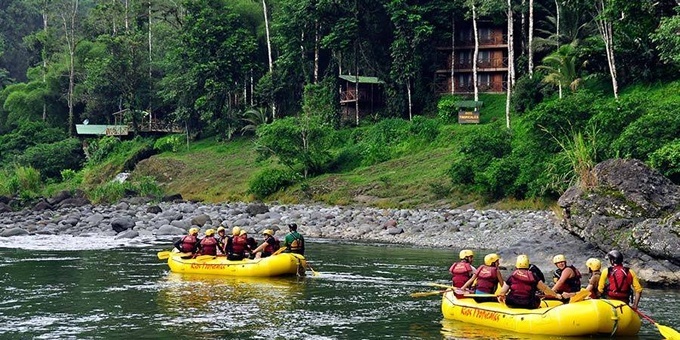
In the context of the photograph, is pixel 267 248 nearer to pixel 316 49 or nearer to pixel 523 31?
pixel 523 31

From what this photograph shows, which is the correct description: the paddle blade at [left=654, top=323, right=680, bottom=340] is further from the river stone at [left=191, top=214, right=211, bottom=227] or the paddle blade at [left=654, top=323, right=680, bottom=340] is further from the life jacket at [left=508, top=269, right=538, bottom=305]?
the river stone at [left=191, top=214, right=211, bottom=227]

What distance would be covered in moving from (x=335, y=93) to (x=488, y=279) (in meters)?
44.7

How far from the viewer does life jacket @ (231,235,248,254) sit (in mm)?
24469

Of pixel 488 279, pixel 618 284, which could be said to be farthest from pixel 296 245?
pixel 618 284

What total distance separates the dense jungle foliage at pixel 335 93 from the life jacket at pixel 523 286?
10887 millimetres

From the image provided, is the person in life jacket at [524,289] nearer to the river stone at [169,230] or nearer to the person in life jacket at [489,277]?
the person in life jacket at [489,277]

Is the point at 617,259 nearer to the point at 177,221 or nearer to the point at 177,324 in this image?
the point at 177,324

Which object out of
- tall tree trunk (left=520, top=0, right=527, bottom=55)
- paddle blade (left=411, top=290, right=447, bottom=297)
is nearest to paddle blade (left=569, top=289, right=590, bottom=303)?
paddle blade (left=411, top=290, right=447, bottom=297)

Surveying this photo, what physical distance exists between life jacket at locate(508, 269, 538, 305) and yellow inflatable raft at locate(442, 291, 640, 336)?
8.7 inches

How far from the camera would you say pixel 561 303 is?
53.2 ft

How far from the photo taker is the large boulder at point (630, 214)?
21.0 metres

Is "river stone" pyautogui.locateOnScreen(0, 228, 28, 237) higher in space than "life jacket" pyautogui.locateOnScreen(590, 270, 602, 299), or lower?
lower

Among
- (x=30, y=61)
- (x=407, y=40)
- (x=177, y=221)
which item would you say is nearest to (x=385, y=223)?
(x=177, y=221)

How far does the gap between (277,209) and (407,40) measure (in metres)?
19.0
